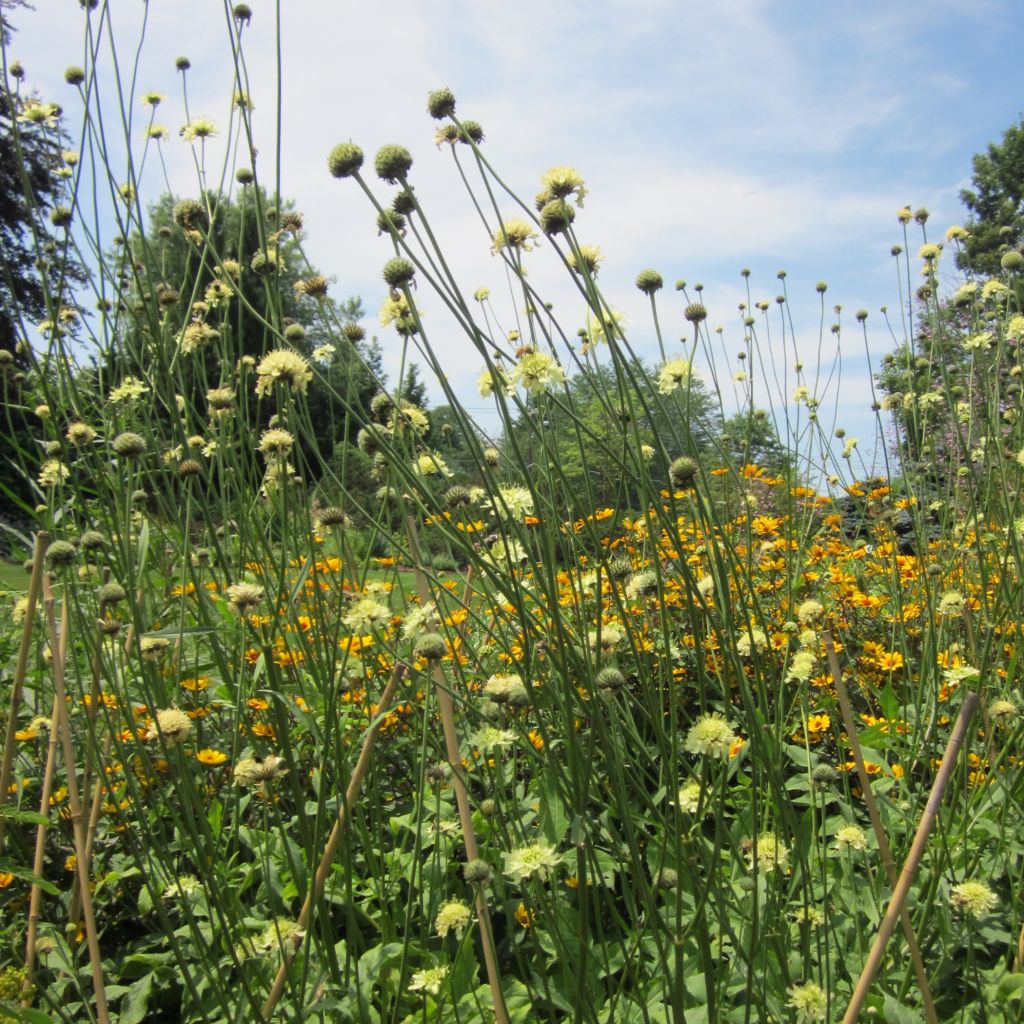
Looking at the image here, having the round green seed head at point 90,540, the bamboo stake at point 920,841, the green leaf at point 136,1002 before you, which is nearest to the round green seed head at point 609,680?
the bamboo stake at point 920,841

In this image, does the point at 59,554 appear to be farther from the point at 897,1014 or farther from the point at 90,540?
the point at 897,1014

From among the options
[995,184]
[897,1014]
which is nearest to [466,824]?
[897,1014]

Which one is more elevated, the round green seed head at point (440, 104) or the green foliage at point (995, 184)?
the green foliage at point (995, 184)

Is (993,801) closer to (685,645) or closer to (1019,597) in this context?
(1019,597)

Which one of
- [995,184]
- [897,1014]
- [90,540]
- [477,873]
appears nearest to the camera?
[477,873]

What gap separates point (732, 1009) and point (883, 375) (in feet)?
16.7

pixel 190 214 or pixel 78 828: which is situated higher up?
pixel 190 214

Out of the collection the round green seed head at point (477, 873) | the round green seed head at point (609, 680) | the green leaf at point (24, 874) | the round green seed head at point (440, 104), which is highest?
the round green seed head at point (440, 104)

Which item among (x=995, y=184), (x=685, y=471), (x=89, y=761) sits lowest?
(x=89, y=761)

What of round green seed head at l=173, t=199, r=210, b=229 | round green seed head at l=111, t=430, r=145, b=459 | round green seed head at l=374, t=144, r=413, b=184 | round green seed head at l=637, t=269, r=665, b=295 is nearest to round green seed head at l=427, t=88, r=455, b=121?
round green seed head at l=374, t=144, r=413, b=184

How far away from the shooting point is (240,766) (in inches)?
46.0

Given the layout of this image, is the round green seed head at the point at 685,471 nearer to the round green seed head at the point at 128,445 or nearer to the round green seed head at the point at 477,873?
the round green seed head at the point at 477,873

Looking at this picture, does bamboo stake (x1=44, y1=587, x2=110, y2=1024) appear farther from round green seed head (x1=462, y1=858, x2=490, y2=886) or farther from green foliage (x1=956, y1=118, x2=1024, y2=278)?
green foliage (x1=956, y1=118, x2=1024, y2=278)

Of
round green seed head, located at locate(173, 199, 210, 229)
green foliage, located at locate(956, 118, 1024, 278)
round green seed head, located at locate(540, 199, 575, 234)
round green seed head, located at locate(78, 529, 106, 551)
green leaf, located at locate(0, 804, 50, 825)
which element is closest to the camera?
green leaf, located at locate(0, 804, 50, 825)
